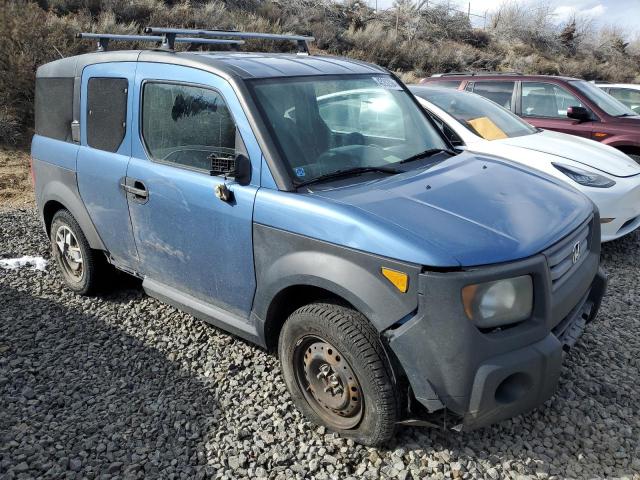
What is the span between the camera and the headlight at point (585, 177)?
520cm

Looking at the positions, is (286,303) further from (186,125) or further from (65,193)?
(65,193)

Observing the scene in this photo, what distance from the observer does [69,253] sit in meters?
4.62

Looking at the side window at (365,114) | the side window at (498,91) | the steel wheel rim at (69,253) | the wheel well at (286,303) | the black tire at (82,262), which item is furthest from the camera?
the side window at (498,91)

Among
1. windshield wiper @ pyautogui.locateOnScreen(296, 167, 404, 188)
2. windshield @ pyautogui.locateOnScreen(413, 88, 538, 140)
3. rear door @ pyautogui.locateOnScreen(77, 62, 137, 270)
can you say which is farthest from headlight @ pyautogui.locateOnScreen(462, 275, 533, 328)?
windshield @ pyautogui.locateOnScreen(413, 88, 538, 140)

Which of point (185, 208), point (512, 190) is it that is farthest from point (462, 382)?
point (185, 208)

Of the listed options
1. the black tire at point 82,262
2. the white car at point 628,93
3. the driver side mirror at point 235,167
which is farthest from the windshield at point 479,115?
the white car at point 628,93

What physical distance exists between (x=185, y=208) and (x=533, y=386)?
6.79 feet

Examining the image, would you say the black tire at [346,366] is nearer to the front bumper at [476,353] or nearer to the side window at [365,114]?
the front bumper at [476,353]

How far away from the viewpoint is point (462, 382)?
7.75ft

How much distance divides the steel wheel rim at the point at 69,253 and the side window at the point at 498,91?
595cm

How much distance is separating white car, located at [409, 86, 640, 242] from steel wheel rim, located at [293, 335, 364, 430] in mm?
2622

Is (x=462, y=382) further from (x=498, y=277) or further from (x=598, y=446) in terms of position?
(x=598, y=446)

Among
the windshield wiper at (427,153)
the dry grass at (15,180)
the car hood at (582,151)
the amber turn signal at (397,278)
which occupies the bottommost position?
the dry grass at (15,180)

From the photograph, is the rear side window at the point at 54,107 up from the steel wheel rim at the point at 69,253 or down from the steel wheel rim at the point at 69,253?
up
